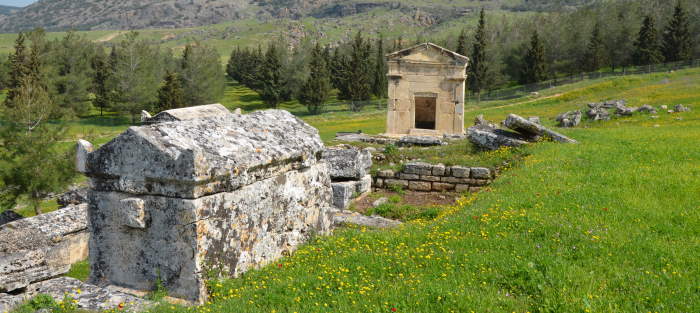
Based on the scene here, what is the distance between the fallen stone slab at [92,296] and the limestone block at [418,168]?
1004 centimetres

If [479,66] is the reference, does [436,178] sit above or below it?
below

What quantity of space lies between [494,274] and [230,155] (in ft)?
10.9

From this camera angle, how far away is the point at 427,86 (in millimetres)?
25938

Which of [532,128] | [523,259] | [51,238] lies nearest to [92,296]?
[523,259]

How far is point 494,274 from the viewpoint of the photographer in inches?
214

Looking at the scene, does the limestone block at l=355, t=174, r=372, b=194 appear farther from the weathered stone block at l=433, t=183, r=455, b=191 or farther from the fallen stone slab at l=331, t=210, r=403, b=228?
the fallen stone slab at l=331, t=210, r=403, b=228

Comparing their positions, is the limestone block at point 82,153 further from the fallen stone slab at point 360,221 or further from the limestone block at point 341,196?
the limestone block at point 341,196

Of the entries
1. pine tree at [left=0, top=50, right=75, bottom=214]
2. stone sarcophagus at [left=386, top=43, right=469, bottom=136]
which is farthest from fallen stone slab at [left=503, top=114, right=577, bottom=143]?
pine tree at [left=0, top=50, right=75, bottom=214]

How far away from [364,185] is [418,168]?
2.03 m

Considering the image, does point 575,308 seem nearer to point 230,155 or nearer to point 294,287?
point 294,287

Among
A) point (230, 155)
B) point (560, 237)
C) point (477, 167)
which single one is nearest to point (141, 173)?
point (230, 155)

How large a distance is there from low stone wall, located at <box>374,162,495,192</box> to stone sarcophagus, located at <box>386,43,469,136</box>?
11.5 meters

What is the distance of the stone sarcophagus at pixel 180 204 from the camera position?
5.19 metres

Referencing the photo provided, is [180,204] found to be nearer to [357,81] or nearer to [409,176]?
[409,176]
